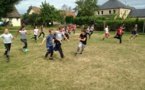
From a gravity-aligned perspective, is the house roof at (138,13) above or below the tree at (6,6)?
above

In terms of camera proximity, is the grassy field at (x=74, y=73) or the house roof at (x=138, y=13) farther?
the house roof at (x=138, y=13)

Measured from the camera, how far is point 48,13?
163 feet

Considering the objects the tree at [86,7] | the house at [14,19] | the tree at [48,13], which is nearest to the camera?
the tree at [48,13]

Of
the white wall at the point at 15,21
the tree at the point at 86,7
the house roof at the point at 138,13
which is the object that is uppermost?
the tree at the point at 86,7

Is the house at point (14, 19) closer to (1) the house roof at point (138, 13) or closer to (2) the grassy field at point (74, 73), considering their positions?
(1) the house roof at point (138, 13)

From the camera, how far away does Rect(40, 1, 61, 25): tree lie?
49.8 metres

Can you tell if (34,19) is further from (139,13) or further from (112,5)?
(139,13)

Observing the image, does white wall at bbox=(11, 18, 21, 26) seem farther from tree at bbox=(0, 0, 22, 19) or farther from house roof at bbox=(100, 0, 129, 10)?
house roof at bbox=(100, 0, 129, 10)

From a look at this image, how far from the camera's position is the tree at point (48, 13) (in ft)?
164

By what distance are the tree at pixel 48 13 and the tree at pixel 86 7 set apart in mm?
19543

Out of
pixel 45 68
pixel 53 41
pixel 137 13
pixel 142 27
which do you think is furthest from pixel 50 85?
pixel 137 13

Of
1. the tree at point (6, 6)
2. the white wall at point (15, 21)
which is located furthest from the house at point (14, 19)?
the tree at point (6, 6)

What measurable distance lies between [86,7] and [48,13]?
936 inches

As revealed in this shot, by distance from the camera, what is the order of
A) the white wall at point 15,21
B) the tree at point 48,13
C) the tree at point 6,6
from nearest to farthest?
the tree at point 6,6 → the tree at point 48,13 → the white wall at point 15,21
